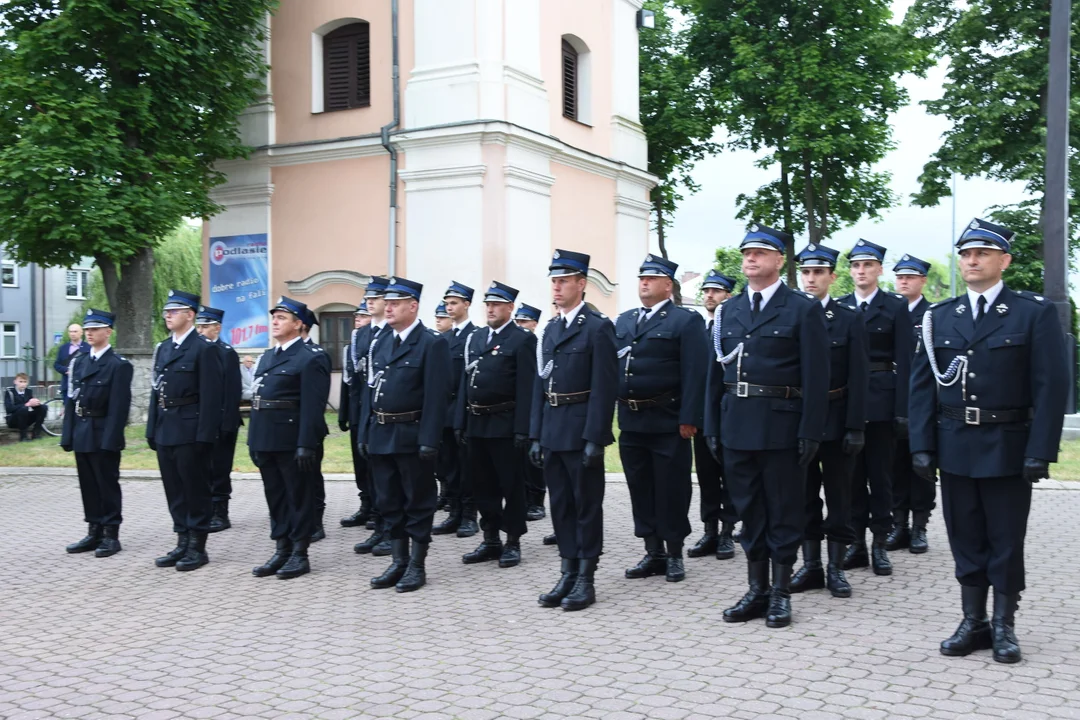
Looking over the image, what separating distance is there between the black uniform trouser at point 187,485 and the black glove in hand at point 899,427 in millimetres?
5339

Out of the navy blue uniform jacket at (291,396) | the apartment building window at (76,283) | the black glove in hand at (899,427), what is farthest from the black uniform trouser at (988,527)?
the apartment building window at (76,283)

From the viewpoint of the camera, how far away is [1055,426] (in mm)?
5230

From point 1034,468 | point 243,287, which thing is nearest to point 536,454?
point 1034,468

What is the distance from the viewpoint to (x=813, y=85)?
28047mm

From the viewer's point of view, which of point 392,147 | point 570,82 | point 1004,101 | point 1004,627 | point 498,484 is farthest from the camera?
point 1004,101

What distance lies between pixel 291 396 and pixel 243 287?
15.6 m

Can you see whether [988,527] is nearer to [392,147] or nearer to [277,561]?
[277,561]

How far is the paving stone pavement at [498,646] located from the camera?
15.8ft

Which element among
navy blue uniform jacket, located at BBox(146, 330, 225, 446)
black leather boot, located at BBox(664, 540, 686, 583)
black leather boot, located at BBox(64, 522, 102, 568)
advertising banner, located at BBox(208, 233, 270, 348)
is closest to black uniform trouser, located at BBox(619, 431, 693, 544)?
black leather boot, located at BBox(664, 540, 686, 583)

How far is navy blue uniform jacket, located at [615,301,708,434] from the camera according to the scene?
731cm

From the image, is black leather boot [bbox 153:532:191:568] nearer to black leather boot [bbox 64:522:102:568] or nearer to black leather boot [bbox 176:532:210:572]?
black leather boot [bbox 176:532:210:572]

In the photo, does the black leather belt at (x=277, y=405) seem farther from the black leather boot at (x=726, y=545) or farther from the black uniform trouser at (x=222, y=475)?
the black leather boot at (x=726, y=545)

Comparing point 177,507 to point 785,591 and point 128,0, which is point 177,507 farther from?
point 128,0

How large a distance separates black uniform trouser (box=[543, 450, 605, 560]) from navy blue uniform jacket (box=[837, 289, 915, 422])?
7.27ft
